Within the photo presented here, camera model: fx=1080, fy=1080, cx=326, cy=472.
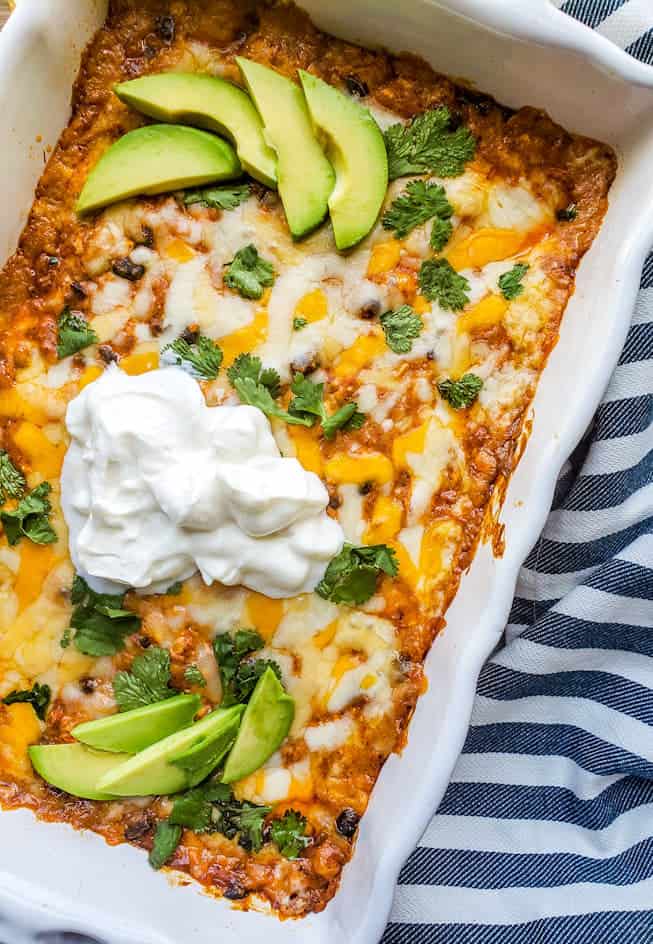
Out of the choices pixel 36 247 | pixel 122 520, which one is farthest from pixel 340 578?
pixel 36 247

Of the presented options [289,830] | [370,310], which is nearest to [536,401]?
[370,310]

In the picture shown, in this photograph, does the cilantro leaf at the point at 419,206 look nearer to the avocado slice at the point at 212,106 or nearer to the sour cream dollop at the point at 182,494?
the avocado slice at the point at 212,106

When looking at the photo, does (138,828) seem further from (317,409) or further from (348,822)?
(317,409)

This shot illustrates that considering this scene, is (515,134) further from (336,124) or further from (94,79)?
(94,79)

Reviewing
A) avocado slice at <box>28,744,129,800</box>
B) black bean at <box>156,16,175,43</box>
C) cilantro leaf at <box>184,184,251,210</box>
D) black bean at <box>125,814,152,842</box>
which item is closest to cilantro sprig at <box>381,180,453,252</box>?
cilantro leaf at <box>184,184,251,210</box>

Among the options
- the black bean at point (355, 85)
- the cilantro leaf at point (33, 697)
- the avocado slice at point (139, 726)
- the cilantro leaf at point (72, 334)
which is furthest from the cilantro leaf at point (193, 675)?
the black bean at point (355, 85)

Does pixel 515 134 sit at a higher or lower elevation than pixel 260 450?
higher
